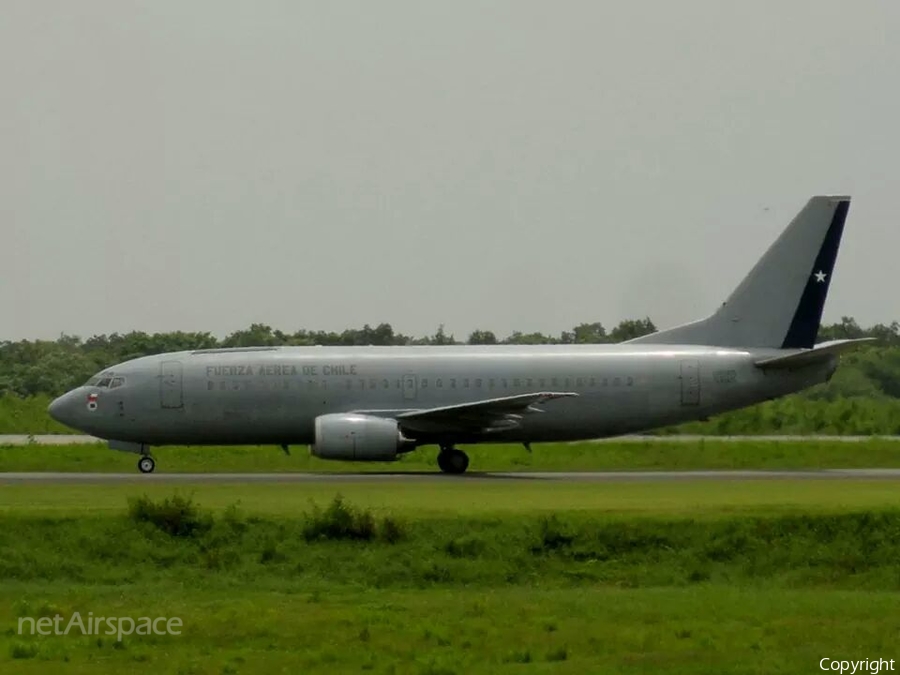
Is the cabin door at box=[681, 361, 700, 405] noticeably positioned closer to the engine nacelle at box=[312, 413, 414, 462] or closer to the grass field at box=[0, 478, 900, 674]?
the engine nacelle at box=[312, 413, 414, 462]

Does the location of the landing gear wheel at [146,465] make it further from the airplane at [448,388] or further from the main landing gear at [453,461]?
the main landing gear at [453,461]

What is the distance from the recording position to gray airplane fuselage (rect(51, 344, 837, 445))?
1529 inches

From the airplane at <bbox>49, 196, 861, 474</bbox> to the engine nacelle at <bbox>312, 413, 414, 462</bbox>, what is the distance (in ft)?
2.85

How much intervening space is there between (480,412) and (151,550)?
50.2 feet

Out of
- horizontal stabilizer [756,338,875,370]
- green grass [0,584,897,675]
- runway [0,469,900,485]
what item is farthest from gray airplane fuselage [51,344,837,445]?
green grass [0,584,897,675]

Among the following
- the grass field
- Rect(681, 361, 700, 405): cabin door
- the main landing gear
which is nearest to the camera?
the grass field

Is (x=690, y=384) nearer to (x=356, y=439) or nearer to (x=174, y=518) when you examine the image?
(x=356, y=439)

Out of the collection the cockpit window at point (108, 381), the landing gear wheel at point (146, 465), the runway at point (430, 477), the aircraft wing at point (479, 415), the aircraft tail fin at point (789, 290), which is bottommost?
the runway at point (430, 477)

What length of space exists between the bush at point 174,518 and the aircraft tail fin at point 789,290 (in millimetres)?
19164

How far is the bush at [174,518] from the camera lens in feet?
79.4

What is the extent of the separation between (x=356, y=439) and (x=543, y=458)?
7.70m

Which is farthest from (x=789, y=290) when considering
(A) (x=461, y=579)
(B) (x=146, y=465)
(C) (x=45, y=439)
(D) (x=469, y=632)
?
(C) (x=45, y=439)

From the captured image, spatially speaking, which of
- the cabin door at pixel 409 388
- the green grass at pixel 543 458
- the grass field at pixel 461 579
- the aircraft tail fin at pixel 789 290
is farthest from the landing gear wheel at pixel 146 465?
the aircraft tail fin at pixel 789 290

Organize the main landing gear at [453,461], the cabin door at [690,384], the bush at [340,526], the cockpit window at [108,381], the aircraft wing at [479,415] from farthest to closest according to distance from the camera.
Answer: the cockpit window at [108,381], the cabin door at [690,384], the main landing gear at [453,461], the aircraft wing at [479,415], the bush at [340,526]
